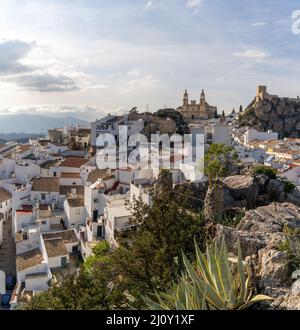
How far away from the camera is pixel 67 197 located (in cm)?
3153

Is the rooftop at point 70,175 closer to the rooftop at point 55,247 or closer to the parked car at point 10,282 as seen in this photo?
the rooftop at point 55,247

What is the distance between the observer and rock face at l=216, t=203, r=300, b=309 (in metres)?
6.32

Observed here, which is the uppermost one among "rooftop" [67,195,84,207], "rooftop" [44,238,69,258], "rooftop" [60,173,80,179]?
"rooftop" [60,173,80,179]

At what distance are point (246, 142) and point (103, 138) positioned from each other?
22719 millimetres

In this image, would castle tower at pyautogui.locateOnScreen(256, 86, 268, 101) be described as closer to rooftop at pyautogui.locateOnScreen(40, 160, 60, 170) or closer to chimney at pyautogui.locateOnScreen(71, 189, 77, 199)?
rooftop at pyautogui.locateOnScreen(40, 160, 60, 170)

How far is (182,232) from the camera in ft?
34.4

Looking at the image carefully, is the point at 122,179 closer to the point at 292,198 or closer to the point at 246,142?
the point at 292,198

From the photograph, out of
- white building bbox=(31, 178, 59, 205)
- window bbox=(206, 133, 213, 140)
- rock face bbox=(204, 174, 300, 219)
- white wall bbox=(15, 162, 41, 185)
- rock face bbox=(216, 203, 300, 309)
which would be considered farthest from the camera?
window bbox=(206, 133, 213, 140)

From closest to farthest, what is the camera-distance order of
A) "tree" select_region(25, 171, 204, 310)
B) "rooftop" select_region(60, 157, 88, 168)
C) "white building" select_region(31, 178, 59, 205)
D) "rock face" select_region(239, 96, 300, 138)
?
1. "tree" select_region(25, 171, 204, 310)
2. "white building" select_region(31, 178, 59, 205)
3. "rooftop" select_region(60, 157, 88, 168)
4. "rock face" select_region(239, 96, 300, 138)

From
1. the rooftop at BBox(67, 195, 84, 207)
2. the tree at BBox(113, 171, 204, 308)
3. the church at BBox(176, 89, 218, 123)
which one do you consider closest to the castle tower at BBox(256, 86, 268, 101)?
the church at BBox(176, 89, 218, 123)

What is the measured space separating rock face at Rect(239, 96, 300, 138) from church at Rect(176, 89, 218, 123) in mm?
9641

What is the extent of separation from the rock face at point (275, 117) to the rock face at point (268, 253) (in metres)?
63.8

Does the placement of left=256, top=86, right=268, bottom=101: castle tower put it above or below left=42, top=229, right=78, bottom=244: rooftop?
above

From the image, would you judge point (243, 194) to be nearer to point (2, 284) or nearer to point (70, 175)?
point (2, 284)
